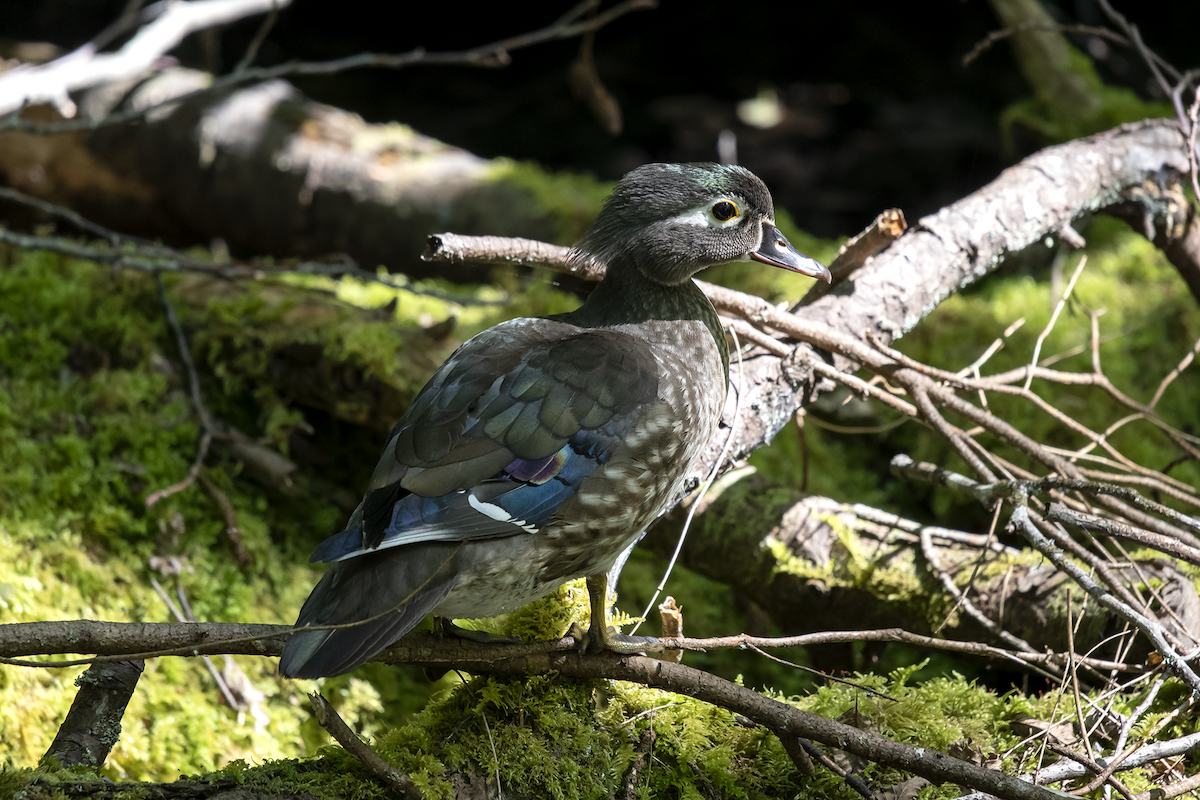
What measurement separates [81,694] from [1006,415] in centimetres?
324

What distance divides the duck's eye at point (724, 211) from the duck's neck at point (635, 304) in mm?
179

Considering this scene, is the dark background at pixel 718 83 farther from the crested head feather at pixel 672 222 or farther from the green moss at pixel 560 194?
the crested head feather at pixel 672 222

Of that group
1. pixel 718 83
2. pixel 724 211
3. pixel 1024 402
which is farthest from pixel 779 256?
pixel 718 83

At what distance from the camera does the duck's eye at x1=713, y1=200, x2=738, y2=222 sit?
208cm

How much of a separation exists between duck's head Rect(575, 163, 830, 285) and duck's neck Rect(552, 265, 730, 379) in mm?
22

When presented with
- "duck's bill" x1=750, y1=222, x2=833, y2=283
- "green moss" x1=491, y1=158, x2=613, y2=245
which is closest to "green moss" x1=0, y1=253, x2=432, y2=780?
"green moss" x1=491, y1=158, x2=613, y2=245

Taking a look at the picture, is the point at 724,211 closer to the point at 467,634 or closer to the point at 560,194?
A: the point at 467,634

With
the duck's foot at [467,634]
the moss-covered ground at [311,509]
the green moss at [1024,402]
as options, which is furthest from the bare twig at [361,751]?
the green moss at [1024,402]

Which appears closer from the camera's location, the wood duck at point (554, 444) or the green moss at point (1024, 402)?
the wood duck at point (554, 444)

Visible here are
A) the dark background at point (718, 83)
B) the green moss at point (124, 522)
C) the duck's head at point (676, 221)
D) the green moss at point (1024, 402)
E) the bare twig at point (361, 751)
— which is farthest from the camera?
the dark background at point (718, 83)

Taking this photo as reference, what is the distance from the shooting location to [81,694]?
1625 mm

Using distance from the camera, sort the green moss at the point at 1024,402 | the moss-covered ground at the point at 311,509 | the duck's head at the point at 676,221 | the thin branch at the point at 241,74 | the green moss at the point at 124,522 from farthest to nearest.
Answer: the green moss at the point at 1024,402 < the thin branch at the point at 241,74 < the green moss at the point at 124,522 < the duck's head at the point at 676,221 < the moss-covered ground at the point at 311,509

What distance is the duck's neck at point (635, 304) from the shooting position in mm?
2107

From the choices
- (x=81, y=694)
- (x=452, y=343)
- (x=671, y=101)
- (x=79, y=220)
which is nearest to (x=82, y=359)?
(x=79, y=220)
